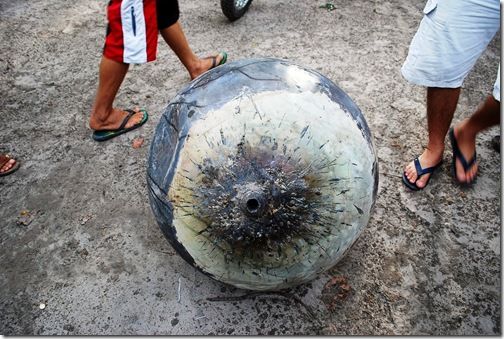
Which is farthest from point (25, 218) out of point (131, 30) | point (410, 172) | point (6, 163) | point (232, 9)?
point (232, 9)

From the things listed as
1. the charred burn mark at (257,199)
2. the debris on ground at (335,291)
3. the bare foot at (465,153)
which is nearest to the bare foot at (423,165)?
the bare foot at (465,153)

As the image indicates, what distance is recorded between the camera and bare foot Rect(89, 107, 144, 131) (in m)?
2.53

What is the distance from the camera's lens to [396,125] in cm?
260

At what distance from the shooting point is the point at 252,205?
129 centimetres

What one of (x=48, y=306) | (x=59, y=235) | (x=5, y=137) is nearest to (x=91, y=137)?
(x=5, y=137)

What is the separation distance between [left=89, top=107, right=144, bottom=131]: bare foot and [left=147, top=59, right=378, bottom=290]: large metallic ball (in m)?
1.15

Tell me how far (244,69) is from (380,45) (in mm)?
2076

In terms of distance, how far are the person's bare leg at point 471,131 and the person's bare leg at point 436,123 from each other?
0.40ft

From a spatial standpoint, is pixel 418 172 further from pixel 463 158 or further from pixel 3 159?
pixel 3 159

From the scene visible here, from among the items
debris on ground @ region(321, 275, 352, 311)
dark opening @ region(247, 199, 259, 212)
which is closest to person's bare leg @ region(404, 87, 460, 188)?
debris on ground @ region(321, 275, 352, 311)

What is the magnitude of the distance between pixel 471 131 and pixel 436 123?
0.22 metres

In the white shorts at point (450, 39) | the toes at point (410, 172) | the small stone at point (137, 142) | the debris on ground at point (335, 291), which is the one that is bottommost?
the toes at point (410, 172)

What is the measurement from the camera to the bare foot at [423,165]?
2.24 metres

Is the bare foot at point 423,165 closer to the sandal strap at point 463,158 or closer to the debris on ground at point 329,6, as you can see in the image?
the sandal strap at point 463,158
